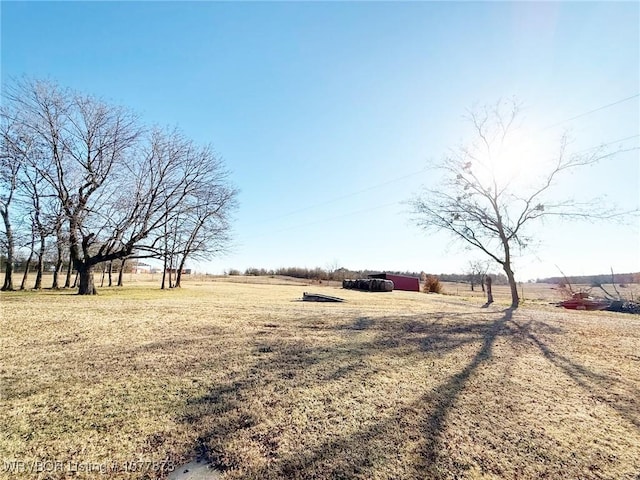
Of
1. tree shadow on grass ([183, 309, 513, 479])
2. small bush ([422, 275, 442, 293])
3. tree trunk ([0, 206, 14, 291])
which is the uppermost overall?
tree trunk ([0, 206, 14, 291])

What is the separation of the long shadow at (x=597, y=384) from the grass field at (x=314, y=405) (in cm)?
3

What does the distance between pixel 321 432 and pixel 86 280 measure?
52.5 ft

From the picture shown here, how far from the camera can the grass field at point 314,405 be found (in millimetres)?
2438

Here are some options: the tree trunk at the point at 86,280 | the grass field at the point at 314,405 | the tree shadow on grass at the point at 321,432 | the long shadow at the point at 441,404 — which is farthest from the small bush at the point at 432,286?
the tree shadow on grass at the point at 321,432

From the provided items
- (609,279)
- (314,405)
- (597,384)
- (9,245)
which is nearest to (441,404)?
(314,405)

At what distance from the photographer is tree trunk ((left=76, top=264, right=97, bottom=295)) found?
1423 cm

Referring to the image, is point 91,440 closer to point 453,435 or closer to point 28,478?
point 28,478

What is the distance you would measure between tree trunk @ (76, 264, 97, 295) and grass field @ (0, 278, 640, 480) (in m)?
8.84

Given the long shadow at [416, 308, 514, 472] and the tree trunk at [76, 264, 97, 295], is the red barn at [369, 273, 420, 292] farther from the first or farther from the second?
the long shadow at [416, 308, 514, 472]

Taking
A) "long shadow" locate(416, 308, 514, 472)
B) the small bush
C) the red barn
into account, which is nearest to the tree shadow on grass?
"long shadow" locate(416, 308, 514, 472)

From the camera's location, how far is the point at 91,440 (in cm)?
265

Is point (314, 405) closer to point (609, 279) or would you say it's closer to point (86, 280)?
point (86, 280)

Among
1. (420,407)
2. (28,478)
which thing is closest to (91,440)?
(28,478)

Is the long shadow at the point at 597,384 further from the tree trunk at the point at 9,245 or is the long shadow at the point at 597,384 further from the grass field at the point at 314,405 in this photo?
the tree trunk at the point at 9,245
